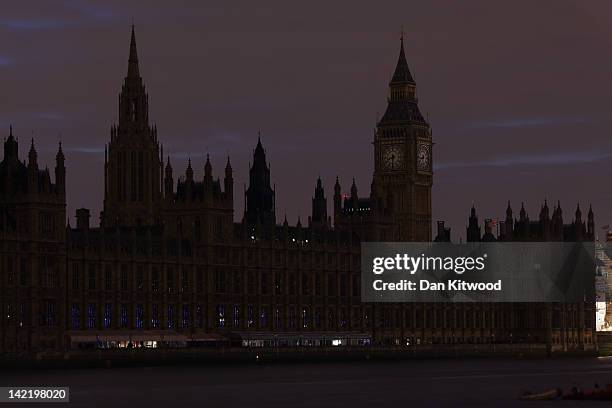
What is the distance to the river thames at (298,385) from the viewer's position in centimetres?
13888

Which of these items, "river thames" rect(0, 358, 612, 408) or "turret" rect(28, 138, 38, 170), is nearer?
"river thames" rect(0, 358, 612, 408)

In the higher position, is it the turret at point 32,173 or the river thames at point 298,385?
the turret at point 32,173

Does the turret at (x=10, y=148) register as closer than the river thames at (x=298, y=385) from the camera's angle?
No

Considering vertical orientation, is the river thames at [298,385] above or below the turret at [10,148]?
below

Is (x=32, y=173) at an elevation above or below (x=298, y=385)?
above

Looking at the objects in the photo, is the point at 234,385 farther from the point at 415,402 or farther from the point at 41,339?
the point at 41,339

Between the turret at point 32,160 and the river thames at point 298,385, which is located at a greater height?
the turret at point 32,160

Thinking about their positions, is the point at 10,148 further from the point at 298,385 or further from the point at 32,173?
the point at 298,385

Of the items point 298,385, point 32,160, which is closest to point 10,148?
point 32,160

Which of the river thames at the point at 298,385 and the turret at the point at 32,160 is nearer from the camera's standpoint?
the river thames at the point at 298,385

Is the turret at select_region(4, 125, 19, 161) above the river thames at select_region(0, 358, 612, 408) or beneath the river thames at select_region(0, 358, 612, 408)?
above

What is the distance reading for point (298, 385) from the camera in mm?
161375

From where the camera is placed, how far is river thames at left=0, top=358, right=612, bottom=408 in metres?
139

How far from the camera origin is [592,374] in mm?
189875
